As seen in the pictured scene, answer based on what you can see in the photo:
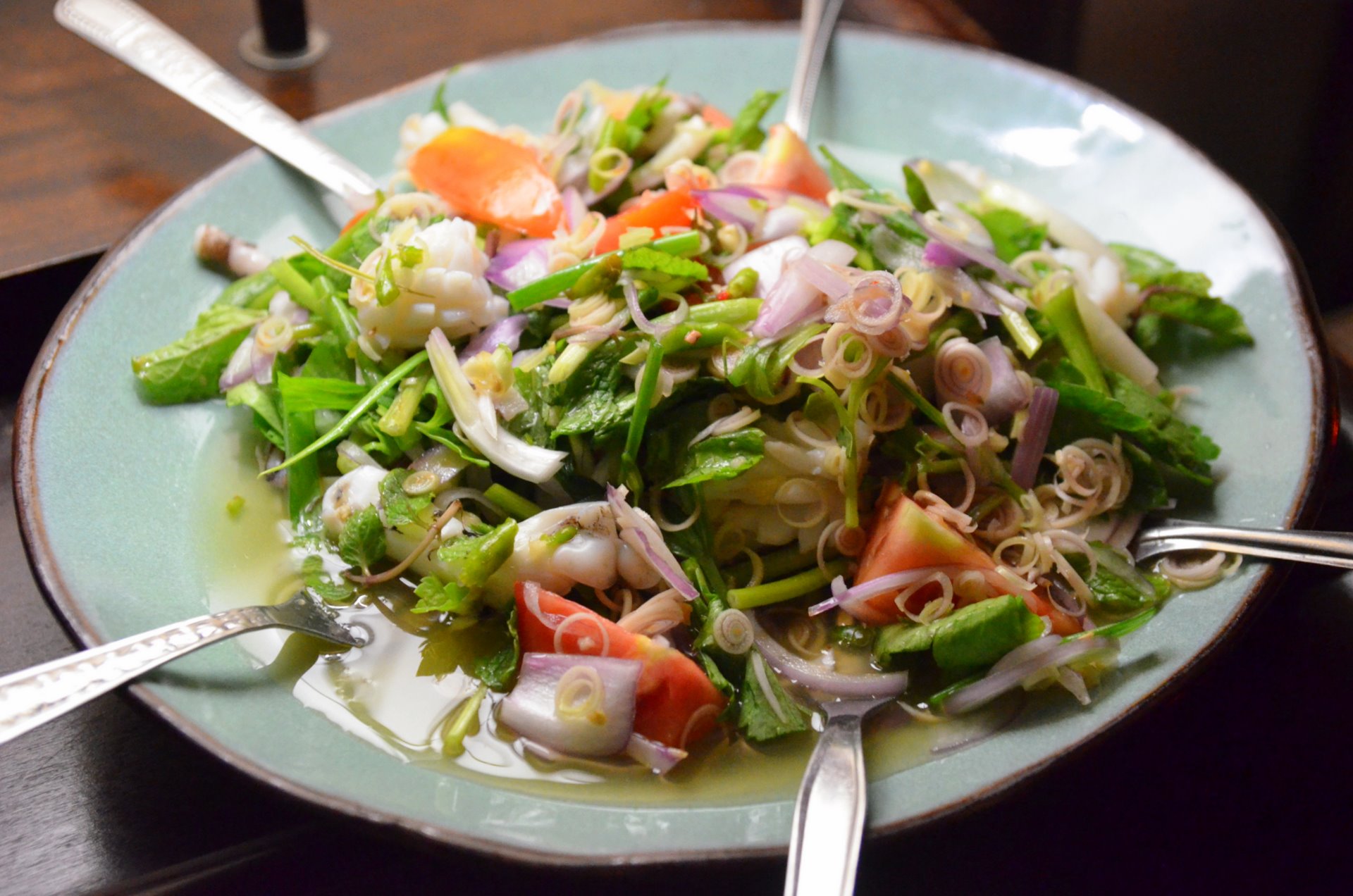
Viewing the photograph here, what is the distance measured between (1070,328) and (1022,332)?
115 millimetres

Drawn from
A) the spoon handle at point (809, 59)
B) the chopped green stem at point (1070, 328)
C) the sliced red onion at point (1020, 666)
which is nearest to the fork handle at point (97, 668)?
the sliced red onion at point (1020, 666)

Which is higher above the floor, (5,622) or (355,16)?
(355,16)

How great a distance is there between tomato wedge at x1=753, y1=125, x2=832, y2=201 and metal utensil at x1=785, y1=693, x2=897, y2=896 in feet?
3.60

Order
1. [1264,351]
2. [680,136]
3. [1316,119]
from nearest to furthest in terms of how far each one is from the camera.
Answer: [1264,351], [680,136], [1316,119]

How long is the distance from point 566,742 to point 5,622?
934 millimetres

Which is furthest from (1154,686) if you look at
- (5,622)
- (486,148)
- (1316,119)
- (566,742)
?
(1316,119)

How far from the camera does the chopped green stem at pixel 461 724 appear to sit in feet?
4.84

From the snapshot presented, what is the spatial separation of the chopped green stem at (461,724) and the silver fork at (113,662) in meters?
0.21

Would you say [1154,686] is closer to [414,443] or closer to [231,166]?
[414,443]

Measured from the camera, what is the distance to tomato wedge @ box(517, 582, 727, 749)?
1497 mm

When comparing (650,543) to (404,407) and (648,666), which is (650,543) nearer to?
(648,666)

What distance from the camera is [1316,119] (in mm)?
3131

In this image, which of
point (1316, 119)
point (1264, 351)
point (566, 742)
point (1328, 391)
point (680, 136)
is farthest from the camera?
point (1316, 119)

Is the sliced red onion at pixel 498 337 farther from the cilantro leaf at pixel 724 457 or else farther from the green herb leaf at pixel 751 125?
the green herb leaf at pixel 751 125
